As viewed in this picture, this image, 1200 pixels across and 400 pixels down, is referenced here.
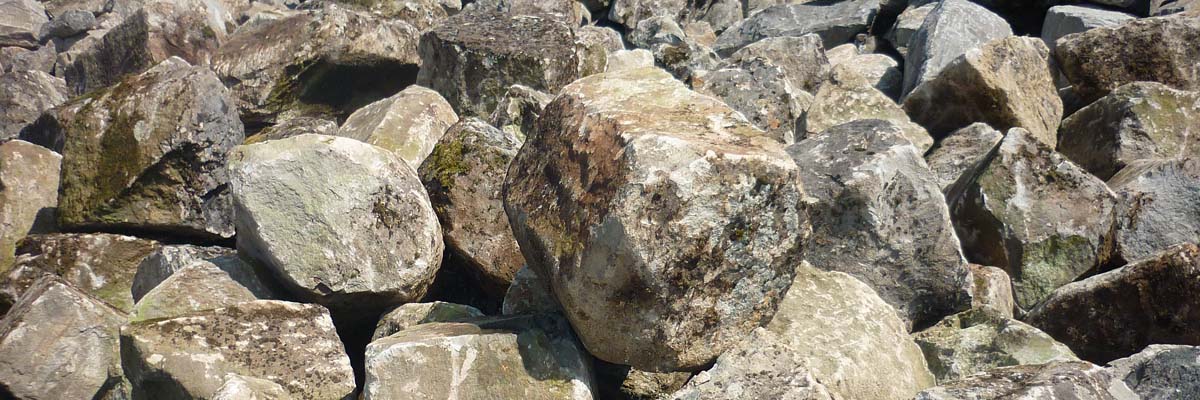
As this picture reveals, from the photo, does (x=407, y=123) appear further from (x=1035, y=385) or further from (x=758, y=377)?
(x=1035, y=385)

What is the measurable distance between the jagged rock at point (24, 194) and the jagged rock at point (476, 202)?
9.54 feet

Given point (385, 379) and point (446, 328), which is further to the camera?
point (446, 328)

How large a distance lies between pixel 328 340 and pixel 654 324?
1658mm

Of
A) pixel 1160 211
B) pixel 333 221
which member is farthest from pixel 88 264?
pixel 1160 211

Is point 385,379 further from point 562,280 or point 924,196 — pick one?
point 924,196

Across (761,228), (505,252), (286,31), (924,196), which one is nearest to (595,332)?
(761,228)

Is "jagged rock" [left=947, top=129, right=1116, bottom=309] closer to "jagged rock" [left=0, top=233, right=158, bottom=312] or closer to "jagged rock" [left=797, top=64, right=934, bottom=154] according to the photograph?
"jagged rock" [left=797, top=64, right=934, bottom=154]

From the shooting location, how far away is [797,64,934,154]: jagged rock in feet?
22.2

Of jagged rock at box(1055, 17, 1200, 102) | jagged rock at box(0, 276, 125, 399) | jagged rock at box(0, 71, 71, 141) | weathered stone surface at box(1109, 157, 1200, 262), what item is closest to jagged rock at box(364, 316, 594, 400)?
jagged rock at box(0, 276, 125, 399)

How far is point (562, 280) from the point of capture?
3555 mm

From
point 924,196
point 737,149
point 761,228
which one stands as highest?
point 737,149

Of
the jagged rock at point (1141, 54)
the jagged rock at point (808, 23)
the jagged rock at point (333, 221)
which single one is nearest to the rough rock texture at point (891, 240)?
the jagged rock at point (333, 221)

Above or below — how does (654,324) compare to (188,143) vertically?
above

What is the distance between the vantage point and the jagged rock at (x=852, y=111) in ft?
22.2
